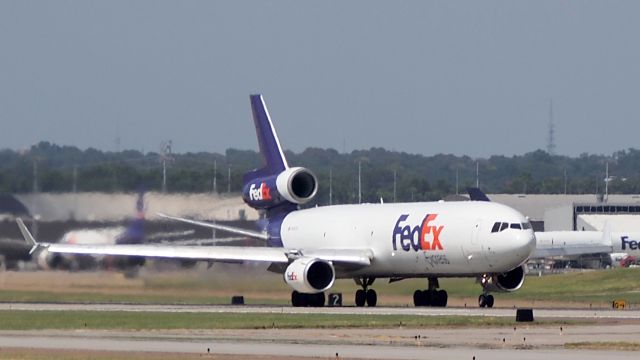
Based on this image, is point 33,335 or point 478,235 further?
point 478,235

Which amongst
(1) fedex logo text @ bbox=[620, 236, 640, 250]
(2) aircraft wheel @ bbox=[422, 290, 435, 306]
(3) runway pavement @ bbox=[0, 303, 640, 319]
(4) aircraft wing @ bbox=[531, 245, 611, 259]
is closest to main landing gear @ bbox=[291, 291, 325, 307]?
(3) runway pavement @ bbox=[0, 303, 640, 319]

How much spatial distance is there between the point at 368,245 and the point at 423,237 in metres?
3.78

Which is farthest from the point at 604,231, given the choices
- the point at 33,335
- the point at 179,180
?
the point at 33,335

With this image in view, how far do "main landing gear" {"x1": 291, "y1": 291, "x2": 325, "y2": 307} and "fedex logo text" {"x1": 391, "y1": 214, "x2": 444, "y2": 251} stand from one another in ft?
11.4

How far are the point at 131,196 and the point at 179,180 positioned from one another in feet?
10.3

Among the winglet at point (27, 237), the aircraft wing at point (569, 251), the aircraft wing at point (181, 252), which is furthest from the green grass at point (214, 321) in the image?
the aircraft wing at point (569, 251)

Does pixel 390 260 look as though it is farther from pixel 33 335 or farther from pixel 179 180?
pixel 33 335

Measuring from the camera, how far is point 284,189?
230ft

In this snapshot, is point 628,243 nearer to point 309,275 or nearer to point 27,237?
point 309,275

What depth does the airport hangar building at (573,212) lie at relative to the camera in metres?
162

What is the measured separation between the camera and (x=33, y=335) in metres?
42.5

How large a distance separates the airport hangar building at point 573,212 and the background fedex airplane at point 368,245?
292ft

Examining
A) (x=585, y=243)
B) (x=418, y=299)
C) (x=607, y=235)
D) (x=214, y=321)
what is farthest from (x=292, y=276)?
(x=607, y=235)

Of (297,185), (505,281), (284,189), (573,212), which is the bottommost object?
(505,281)
